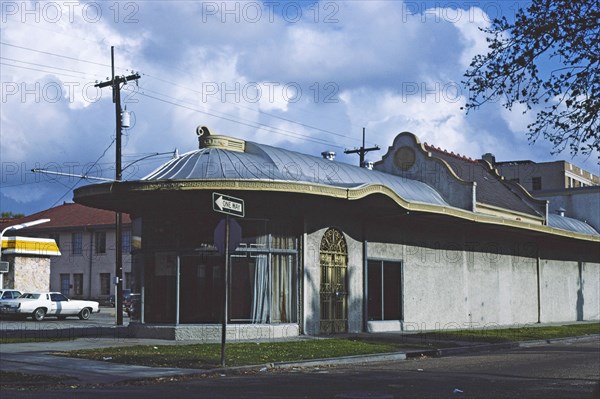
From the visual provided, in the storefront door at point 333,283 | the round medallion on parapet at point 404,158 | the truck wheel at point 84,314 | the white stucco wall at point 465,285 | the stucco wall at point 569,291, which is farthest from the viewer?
the stucco wall at point 569,291

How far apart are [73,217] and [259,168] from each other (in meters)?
43.7

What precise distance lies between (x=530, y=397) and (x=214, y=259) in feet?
44.1

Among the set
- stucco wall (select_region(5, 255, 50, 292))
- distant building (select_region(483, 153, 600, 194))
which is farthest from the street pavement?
distant building (select_region(483, 153, 600, 194))

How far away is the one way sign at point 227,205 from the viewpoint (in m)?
16.9

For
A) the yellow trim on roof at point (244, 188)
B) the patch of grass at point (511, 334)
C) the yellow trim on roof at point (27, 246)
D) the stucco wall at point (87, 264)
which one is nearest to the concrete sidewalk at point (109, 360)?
the patch of grass at point (511, 334)

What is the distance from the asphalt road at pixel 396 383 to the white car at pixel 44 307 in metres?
24.5

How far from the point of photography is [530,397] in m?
12.3

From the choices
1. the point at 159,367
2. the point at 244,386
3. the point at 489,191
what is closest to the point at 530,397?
the point at 244,386

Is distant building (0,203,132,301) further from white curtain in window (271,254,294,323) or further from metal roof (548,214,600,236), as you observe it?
white curtain in window (271,254,294,323)

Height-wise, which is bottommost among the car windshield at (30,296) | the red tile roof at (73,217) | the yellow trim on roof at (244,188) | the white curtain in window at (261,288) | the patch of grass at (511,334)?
the patch of grass at (511,334)

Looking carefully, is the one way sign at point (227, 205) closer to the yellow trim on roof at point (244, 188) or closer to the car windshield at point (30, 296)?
the yellow trim on roof at point (244, 188)

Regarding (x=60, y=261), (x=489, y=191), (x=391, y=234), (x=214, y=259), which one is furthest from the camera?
(x=60, y=261)

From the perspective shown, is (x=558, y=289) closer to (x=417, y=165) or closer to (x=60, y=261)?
(x=417, y=165)

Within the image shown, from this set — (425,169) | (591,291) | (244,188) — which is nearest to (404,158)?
(425,169)
